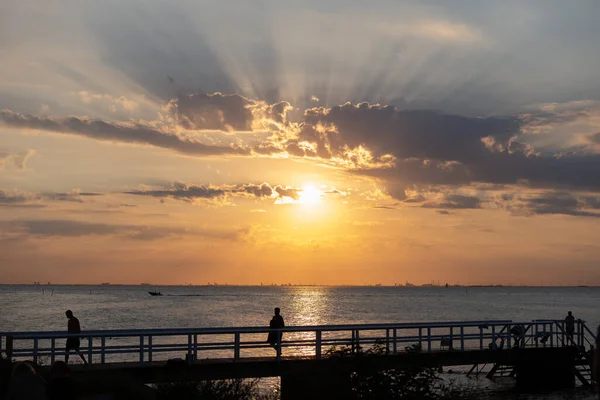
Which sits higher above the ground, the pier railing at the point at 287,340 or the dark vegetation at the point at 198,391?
the pier railing at the point at 287,340

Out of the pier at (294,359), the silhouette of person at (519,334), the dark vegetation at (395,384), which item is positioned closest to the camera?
the dark vegetation at (395,384)

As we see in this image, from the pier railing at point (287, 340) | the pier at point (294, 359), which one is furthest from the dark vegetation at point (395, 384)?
the pier railing at point (287, 340)

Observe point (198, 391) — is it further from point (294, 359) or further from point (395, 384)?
point (294, 359)

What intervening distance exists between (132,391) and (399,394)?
254 inches

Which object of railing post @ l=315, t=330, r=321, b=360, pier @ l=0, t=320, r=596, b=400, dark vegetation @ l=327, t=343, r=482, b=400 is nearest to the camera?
dark vegetation @ l=327, t=343, r=482, b=400

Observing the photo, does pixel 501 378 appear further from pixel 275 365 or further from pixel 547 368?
pixel 275 365

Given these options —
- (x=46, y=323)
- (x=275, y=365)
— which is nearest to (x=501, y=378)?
(x=275, y=365)

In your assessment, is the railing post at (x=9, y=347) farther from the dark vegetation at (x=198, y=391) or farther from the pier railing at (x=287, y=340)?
the dark vegetation at (x=198, y=391)

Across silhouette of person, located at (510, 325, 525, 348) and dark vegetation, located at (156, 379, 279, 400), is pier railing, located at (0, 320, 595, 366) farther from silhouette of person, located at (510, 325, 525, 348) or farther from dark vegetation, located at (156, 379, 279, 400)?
dark vegetation, located at (156, 379, 279, 400)

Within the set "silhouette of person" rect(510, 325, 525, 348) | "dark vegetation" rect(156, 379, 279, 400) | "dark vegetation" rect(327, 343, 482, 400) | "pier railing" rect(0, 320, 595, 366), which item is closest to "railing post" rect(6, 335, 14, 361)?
"pier railing" rect(0, 320, 595, 366)

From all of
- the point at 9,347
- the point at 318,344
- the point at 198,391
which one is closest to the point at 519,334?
the point at 318,344

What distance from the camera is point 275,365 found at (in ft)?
80.2

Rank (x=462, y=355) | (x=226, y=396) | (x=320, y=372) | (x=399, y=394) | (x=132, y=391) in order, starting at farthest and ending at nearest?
(x=462, y=355)
(x=320, y=372)
(x=226, y=396)
(x=399, y=394)
(x=132, y=391)

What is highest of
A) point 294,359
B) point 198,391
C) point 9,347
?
point 9,347
